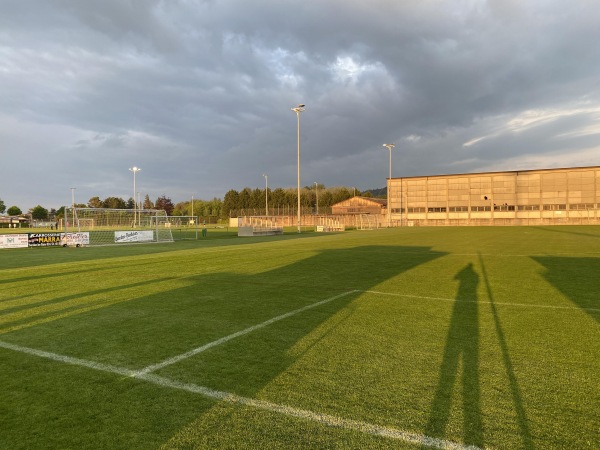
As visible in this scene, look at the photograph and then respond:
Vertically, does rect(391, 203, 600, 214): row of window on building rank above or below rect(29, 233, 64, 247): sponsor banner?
above

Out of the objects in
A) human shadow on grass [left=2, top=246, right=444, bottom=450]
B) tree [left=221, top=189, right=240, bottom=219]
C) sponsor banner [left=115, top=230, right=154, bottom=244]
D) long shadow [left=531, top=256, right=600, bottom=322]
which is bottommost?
long shadow [left=531, top=256, right=600, bottom=322]

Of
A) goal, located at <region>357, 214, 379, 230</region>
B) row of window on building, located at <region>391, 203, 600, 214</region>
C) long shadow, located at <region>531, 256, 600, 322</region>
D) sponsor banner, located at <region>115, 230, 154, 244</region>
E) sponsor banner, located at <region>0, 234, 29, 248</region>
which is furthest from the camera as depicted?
goal, located at <region>357, 214, 379, 230</region>

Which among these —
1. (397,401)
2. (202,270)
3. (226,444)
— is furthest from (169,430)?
(202,270)

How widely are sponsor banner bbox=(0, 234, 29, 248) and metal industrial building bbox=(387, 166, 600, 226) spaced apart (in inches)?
2433

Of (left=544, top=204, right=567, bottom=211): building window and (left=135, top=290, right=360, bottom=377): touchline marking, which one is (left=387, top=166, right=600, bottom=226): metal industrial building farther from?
(left=135, top=290, right=360, bottom=377): touchline marking

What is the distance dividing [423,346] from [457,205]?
7536 centimetres

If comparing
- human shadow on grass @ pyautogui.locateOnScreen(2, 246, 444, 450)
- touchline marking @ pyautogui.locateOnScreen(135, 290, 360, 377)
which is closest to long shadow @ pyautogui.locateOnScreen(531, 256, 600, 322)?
human shadow on grass @ pyautogui.locateOnScreen(2, 246, 444, 450)

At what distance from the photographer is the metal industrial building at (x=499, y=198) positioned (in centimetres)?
6712

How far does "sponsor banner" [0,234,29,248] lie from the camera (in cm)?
2652

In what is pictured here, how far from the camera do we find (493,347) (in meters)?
5.24

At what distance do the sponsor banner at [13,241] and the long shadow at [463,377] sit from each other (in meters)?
29.2

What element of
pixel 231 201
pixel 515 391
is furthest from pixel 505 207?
pixel 231 201

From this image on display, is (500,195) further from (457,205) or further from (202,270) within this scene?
(202,270)

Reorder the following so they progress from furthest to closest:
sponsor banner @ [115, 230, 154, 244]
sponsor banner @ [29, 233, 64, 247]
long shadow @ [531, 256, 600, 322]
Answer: sponsor banner @ [115, 230, 154, 244] < sponsor banner @ [29, 233, 64, 247] < long shadow @ [531, 256, 600, 322]
